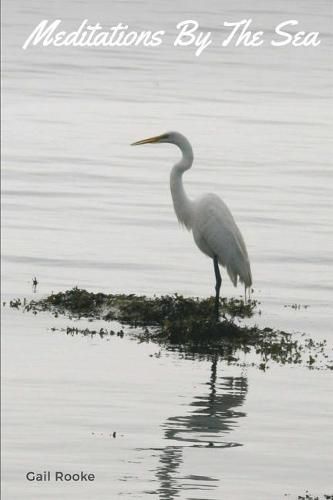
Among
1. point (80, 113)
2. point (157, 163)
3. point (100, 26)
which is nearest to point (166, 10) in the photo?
point (100, 26)

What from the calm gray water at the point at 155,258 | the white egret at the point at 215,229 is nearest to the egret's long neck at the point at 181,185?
the white egret at the point at 215,229

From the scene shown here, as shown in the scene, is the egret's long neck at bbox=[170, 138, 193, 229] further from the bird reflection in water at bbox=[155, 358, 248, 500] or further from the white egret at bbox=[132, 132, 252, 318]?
the bird reflection in water at bbox=[155, 358, 248, 500]

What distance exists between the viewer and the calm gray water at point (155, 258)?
401 inches

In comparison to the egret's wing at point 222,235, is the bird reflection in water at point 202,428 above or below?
below

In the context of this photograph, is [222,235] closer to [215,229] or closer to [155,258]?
[215,229]

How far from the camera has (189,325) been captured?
535 inches

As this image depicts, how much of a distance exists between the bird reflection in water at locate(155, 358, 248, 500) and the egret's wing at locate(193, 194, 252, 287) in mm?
2055

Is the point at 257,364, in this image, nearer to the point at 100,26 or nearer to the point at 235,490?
the point at 235,490

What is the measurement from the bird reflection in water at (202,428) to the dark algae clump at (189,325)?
0.65 m

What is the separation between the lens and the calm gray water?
10.2 m

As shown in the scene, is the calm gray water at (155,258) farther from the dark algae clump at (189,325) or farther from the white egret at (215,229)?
the white egret at (215,229)

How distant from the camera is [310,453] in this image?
34.6 feet

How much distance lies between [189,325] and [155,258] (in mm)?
4513

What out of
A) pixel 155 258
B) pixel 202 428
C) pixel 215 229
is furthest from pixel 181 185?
pixel 202 428
